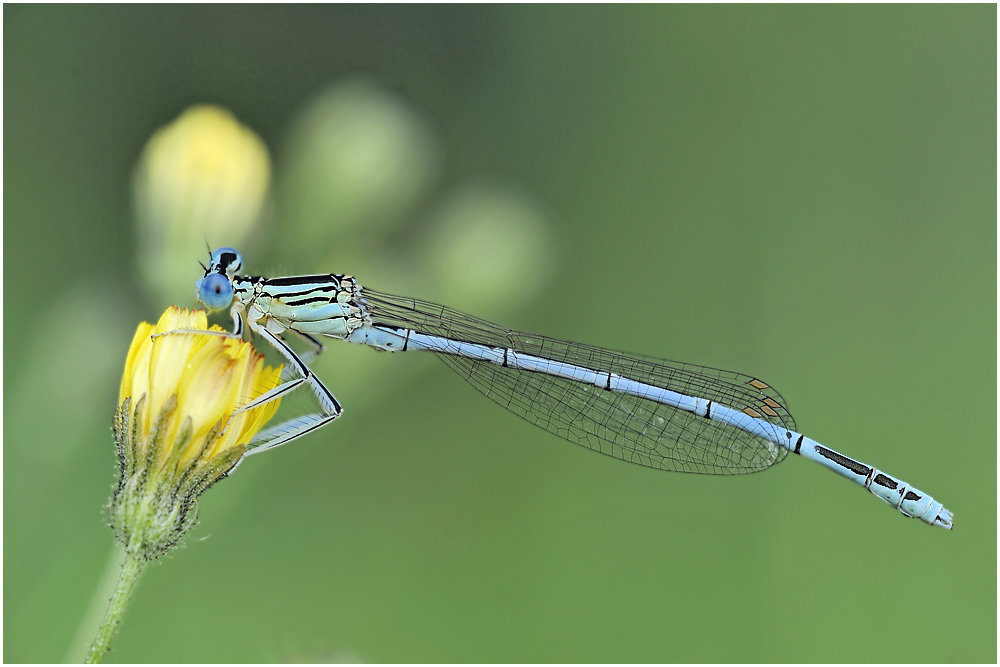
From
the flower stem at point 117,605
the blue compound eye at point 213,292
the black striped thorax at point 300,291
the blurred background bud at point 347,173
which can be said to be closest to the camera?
the flower stem at point 117,605

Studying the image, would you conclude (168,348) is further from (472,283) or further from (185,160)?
(472,283)

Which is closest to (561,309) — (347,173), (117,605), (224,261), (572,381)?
(572,381)

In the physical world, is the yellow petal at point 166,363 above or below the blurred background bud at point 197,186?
below

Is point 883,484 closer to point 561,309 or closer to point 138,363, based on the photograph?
point 561,309

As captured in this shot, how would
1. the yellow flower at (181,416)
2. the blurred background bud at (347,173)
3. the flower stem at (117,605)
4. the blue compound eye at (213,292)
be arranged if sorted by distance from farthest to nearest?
1. the blurred background bud at (347,173)
2. the blue compound eye at (213,292)
3. the yellow flower at (181,416)
4. the flower stem at (117,605)

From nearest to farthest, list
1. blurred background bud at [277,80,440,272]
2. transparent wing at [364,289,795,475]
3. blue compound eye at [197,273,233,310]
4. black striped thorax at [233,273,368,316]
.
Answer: blue compound eye at [197,273,233,310], black striped thorax at [233,273,368,316], blurred background bud at [277,80,440,272], transparent wing at [364,289,795,475]

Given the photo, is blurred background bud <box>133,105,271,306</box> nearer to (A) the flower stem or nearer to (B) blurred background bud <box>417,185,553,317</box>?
(B) blurred background bud <box>417,185,553,317</box>

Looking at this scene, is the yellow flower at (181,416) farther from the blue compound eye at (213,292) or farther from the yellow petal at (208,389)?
the blue compound eye at (213,292)

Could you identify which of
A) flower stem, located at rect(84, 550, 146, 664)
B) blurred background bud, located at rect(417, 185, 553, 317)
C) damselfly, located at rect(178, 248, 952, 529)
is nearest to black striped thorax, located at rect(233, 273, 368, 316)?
damselfly, located at rect(178, 248, 952, 529)

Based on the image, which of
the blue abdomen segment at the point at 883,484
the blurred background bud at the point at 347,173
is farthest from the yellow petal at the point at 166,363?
the blue abdomen segment at the point at 883,484
